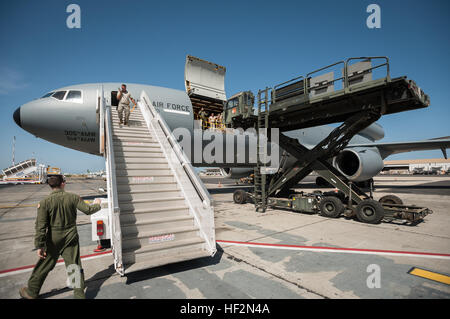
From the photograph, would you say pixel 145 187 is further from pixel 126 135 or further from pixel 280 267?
pixel 280 267

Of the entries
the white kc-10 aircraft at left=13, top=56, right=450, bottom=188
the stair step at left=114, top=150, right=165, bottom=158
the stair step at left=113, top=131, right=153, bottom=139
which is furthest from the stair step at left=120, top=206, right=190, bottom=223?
the white kc-10 aircraft at left=13, top=56, right=450, bottom=188

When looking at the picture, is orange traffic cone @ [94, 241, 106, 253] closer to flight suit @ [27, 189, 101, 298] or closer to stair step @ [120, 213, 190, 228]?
stair step @ [120, 213, 190, 228]

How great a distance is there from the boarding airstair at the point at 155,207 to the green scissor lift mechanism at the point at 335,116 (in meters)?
4.79

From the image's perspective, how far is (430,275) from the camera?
3977 mm

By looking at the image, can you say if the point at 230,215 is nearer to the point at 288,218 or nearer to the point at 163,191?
the point at 288,218

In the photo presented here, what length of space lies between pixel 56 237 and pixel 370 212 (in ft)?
29.5

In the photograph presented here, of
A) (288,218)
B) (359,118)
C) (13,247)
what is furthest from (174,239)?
(359,118)

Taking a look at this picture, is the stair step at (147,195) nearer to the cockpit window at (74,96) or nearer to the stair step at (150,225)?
the stair step at (150,225)

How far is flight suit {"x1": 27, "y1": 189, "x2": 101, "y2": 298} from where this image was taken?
10.4ft

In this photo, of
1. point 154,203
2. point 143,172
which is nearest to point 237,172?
point 143,172

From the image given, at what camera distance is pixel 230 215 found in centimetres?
947

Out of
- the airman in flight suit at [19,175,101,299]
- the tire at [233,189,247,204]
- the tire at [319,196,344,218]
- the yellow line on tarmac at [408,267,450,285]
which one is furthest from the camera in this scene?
the tire at [233,189,247,204]

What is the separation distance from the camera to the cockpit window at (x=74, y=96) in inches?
411
